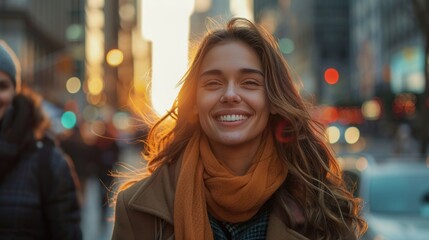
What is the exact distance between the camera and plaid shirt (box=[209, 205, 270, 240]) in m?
2.99

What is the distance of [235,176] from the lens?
9.84ft

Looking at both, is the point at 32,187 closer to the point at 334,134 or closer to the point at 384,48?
the point at 334,134

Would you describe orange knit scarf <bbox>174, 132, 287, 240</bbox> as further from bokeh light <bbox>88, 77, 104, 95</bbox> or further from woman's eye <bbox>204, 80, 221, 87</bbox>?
bokeh light <bbox>88, 77, 104, 95</bbox>

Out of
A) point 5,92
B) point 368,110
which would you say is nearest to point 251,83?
point 5,92

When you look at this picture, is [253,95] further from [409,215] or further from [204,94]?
[409,215]

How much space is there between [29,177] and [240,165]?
1.45 m

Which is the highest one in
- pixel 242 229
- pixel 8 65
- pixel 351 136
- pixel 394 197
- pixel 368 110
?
pixel 8 65

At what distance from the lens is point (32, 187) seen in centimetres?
413

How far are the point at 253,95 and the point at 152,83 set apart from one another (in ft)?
2.98

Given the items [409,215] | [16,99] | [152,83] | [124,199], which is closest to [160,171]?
[124,199]

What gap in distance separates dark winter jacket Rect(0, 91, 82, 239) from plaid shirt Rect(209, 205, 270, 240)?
54.9 inches

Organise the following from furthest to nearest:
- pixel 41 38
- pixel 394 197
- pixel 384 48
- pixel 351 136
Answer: pixel 384 48, pixel 41 38, pixel 351 136, pixel 394 197

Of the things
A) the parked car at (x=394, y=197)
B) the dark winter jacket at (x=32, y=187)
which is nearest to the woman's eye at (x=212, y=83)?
the dark winter jacket at (x=32, y=187)

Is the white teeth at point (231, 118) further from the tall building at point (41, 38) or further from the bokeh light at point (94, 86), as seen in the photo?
the bokeh light at point (94, 86)
